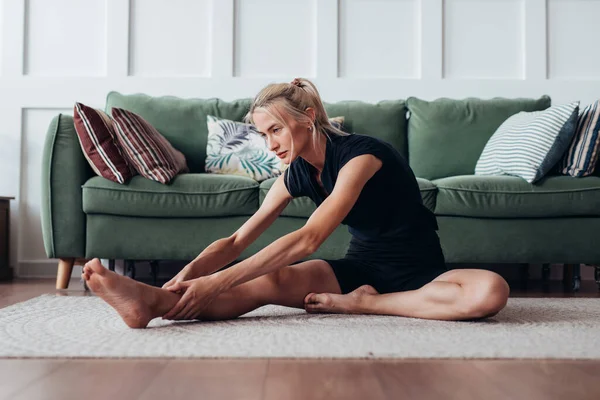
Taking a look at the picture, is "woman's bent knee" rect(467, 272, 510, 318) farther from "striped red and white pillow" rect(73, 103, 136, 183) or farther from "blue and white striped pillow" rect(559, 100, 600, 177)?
"striped red and white pillow" rect(73, 103, 136, 183)

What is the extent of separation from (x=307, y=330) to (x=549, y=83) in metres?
2.64

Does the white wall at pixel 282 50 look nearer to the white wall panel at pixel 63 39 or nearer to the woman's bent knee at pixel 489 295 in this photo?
the white wall panel at pixel 63 39

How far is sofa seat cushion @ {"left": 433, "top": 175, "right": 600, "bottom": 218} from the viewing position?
8.13 ft

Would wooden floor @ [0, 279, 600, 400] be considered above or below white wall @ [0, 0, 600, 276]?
below

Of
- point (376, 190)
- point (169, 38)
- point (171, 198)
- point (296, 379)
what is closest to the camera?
point (296, 379)

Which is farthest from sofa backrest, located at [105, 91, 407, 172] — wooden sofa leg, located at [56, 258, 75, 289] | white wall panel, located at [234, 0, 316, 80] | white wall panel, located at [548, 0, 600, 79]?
white wall panel, located at [548, 0, 600, 79]

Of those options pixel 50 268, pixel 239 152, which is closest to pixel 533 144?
pixel 239 152

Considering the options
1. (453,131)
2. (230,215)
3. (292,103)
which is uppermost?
(453,131)

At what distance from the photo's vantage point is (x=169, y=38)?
342 centimetres

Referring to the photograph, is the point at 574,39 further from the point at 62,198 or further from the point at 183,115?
the point at 62,198

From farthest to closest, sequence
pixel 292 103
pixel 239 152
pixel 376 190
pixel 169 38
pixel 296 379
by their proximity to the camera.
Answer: pixel 169 38 < pixel 239 152 < pixel 376 190 < pixel 292 103 < pixel 296 379

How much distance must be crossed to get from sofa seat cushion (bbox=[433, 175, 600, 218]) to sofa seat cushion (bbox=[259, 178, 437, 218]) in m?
0.05

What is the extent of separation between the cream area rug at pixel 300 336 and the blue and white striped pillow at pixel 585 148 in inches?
37.8

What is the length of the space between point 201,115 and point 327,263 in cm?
160
